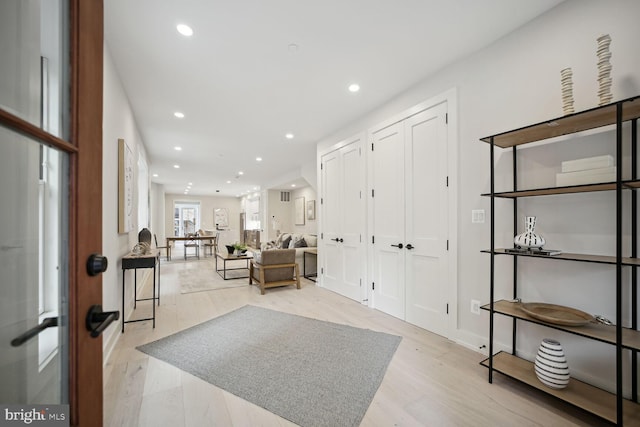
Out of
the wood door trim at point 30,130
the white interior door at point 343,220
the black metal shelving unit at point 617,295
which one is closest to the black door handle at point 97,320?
the wood door trim at point 30,130

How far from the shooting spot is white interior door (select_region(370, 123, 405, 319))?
317 cm

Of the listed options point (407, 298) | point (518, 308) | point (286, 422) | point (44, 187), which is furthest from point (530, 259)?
point (44, 187)

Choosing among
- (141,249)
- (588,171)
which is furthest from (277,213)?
(588,171)

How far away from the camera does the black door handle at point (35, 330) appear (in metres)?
0.63

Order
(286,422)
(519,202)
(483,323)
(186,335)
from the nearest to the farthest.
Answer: (286,422)
(519,202)
(483,323)
(186,335)

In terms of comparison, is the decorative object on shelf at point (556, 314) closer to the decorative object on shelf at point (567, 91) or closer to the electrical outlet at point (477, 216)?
the electrical outlet at point (477, 216)

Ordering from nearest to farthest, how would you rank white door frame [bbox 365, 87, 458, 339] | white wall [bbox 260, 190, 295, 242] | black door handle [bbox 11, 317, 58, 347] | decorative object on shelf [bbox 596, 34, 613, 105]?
black door handle [bbox 11, 317, 58, 347]
decorative object on shelf [bbox 596, 34, 613, 105]
white door frame [bbox 365, 87, 458, 339]
white wall [bbox 260, 190, 295, 242]

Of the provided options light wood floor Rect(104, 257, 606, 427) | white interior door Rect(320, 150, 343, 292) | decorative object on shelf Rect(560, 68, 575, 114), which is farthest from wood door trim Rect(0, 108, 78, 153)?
white interior door Rect(320, 150, 343, 292)

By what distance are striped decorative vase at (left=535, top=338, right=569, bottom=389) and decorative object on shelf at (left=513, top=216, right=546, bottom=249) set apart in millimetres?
643

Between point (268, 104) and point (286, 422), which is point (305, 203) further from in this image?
point (286, 422)

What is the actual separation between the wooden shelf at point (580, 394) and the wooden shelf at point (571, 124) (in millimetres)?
1673

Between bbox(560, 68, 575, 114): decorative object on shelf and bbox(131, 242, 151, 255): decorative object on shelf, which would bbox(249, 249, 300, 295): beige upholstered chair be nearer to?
bbox(131, 242, 151, 255): decorative object on shelf

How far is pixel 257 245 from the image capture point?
10.9 metres

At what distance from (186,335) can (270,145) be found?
3.71 metres
